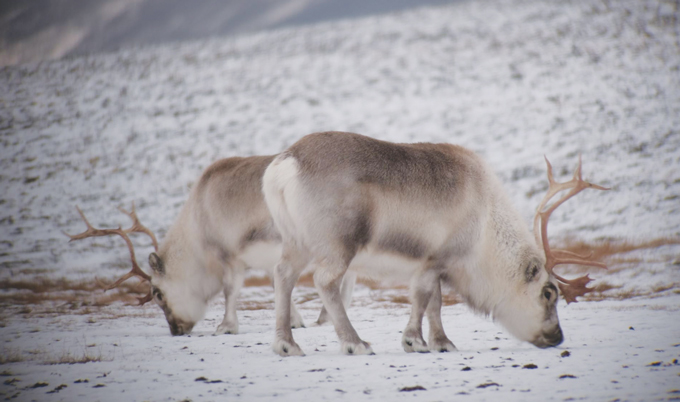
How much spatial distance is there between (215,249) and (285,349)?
7.63 feet

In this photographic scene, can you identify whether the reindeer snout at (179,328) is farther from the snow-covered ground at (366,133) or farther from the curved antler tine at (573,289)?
the curved antler tine at (573,289)

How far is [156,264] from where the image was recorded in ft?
20.9

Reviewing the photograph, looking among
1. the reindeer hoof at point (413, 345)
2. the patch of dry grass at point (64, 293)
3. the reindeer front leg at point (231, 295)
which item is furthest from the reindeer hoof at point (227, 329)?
the patch of dry grass at point (64, 293)

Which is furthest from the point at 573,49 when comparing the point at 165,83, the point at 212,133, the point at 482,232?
the point at 482,232

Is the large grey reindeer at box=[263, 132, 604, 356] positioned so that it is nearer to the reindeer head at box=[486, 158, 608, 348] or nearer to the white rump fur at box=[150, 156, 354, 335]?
the reindeer head at box=[486, 158, 608, 348]

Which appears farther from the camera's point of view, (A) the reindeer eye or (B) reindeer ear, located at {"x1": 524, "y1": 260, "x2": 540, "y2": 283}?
(A) the reindeer eye

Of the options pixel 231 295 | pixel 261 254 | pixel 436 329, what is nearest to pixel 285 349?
pixel 436 329

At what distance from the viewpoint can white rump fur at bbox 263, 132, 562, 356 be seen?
433 centimetres

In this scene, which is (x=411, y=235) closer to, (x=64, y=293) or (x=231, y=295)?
(x=231, y=295)

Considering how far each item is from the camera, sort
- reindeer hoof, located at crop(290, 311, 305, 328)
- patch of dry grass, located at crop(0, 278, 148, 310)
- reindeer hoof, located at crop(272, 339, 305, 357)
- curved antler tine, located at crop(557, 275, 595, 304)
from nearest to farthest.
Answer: reindeer hoof, located at crop(272, 339, 305, 357)
curved antler tine, located at crop(557, 275, 595, 304)
reindeer hoof, located at crop(290, 311, 305, 328)
patch of dry grass, located at crop(0, 278, 148, 310)

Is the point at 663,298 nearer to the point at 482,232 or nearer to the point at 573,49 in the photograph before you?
the point at 482,232

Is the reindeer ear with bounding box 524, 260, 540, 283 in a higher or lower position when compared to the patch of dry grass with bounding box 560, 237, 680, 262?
higher

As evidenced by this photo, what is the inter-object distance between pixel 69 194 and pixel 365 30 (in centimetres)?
1378

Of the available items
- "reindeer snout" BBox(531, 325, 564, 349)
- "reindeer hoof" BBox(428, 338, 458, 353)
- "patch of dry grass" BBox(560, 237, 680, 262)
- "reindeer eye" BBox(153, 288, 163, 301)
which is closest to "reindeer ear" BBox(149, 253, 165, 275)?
"reindeer eye" BBox(153, 288, 163, 301)
